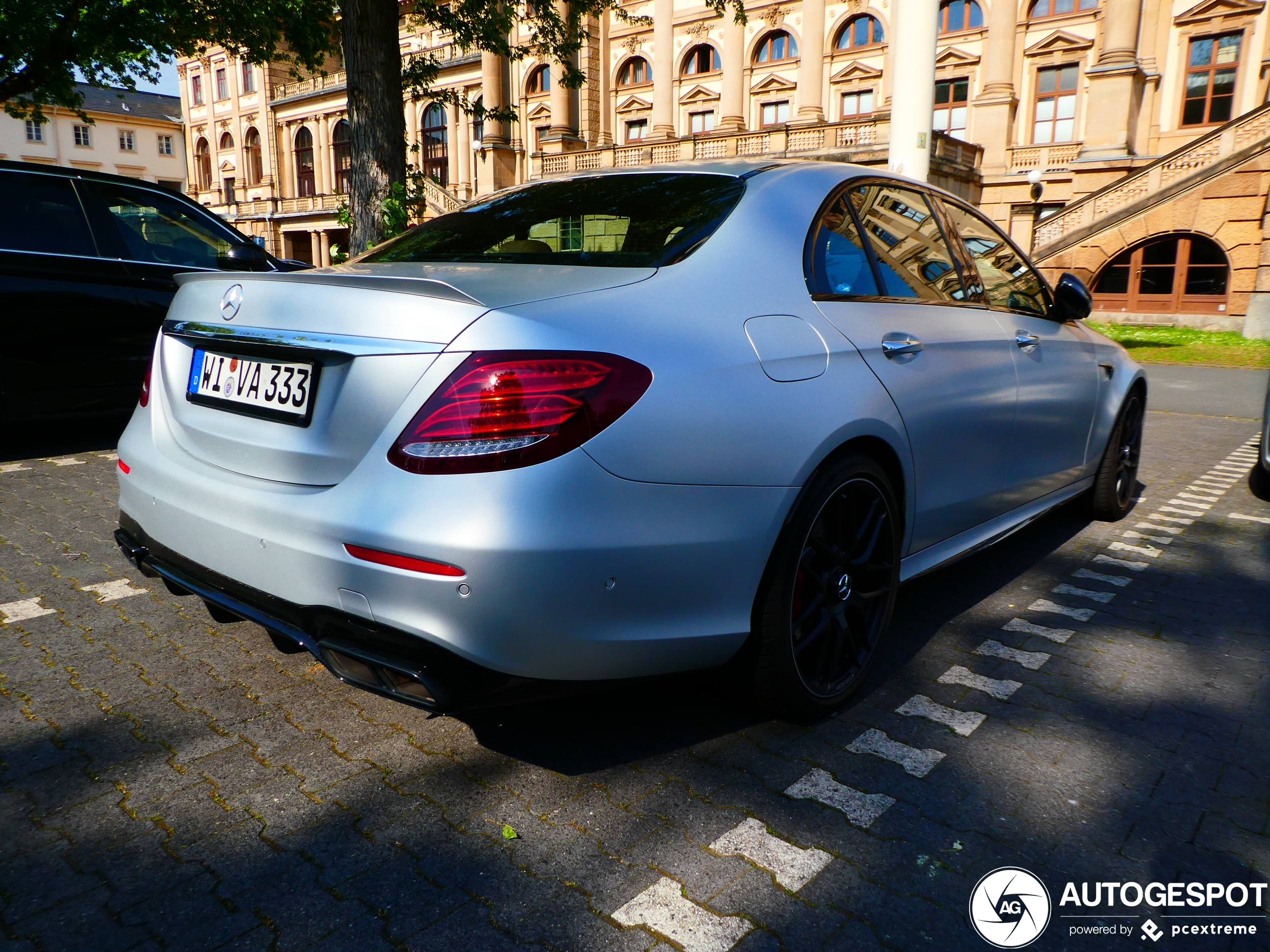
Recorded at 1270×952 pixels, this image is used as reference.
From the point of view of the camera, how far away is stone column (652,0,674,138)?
42.2m

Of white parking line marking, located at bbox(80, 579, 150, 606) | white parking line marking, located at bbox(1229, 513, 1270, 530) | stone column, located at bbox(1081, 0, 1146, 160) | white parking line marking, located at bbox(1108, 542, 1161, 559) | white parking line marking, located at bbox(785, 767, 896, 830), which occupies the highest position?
stone column, located at bbox(1081, 0, 1146, 160)

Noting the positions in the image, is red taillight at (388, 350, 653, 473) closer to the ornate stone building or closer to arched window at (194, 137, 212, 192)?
the ornate stone building

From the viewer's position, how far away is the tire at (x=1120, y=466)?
15.8 ft

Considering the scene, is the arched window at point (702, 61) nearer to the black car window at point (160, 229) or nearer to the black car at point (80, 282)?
the black car window at point (160, 229)

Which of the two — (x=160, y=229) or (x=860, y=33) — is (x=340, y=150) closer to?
(x=860, y=33)

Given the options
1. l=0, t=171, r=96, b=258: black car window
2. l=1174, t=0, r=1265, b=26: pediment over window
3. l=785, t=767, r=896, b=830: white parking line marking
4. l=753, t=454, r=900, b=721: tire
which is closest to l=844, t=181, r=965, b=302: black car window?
l=753, t=454, r=900, b=721: tire

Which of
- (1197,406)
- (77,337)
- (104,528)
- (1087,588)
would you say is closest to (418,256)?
(104,528)

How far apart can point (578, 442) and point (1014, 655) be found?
82.6 inches

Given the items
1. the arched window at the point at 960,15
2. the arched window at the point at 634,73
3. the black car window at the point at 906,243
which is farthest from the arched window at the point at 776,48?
the black car window at the point at 906,243

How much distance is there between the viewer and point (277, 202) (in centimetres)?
5878

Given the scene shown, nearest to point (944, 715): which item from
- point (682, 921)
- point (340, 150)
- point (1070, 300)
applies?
point (682, 921)

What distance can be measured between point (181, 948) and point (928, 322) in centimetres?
264

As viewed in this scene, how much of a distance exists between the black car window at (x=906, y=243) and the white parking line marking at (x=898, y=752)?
1.38 m

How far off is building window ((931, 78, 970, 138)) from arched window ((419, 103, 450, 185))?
2712 cm
